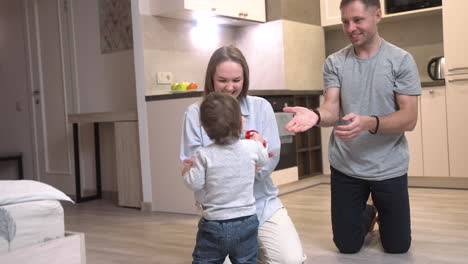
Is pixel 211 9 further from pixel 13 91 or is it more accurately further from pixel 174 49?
pixel 13 91

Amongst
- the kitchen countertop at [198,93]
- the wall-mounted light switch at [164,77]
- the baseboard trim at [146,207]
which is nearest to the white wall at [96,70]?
the wall-mounted light switch at [164,77]

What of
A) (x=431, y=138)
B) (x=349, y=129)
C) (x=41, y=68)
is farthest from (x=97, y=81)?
(x=349, y=129)

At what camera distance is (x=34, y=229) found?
1907 mm

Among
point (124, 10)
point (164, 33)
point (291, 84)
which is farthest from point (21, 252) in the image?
point (291, 84)

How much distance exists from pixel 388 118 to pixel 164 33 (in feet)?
7.68

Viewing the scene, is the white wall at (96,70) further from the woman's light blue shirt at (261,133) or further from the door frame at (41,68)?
the woman's light blue shirt at (261,133)

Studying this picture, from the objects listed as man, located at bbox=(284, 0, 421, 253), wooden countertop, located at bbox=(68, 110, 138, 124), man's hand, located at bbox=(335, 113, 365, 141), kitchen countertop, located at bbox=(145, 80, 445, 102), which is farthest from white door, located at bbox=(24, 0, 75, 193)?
man's hand, located at bbox=(335, 113, 365, 141)

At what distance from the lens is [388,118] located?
7.45ft

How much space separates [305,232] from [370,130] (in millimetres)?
934

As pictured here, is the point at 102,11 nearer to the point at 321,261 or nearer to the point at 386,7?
the point at 386,7

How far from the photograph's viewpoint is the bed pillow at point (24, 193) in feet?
6.15

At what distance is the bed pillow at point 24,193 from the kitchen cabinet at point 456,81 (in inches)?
125

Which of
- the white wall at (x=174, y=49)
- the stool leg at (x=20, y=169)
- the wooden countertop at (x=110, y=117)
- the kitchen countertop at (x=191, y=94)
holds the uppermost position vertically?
the white wall at (x=174, y=49)

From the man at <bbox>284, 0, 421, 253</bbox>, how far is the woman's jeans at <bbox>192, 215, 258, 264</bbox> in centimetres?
69
